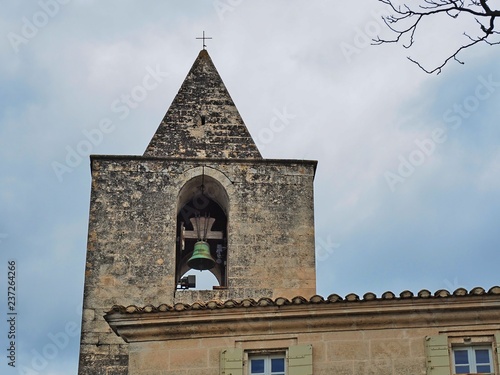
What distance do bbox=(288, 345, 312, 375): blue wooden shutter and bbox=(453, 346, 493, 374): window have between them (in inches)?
61.5

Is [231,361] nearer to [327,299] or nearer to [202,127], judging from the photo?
[327,299]

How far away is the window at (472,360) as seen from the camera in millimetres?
15094

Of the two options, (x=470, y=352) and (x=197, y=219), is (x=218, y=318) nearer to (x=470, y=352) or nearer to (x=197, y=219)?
(x=470, y=352)

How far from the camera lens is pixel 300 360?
50.7 ft

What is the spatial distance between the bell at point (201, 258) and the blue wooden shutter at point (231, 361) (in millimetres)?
6851

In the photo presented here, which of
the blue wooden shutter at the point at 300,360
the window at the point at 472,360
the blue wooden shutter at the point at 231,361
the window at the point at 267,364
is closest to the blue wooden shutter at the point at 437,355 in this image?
the window at the point at 472,360

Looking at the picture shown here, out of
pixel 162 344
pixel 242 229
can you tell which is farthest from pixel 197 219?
pixel 162 344

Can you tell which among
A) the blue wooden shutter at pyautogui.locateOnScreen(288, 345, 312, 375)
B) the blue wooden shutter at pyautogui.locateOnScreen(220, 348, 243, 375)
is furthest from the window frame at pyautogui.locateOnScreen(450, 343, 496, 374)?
the blue wooden shutter at pyautogui.locateOnScreen(220, 348, 243, 375)

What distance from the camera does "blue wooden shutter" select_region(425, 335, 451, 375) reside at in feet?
49.8

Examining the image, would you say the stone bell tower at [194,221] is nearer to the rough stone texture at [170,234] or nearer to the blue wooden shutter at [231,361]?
the rough stone texture at [170,234]

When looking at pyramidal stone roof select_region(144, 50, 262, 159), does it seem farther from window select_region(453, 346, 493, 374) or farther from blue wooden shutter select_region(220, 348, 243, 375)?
window select_region(453, 346, 493, 374)

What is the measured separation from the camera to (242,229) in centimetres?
2347

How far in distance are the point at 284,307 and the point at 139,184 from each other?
854 cm

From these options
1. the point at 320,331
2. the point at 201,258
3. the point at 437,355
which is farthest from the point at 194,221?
the point at 437,355
